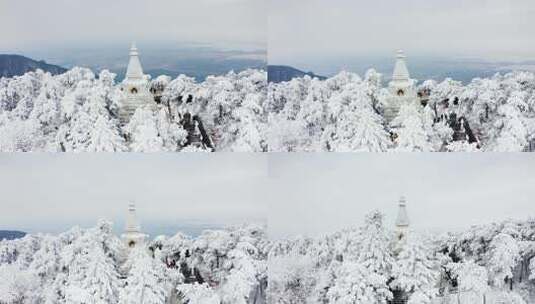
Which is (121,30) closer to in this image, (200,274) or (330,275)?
(200,274)

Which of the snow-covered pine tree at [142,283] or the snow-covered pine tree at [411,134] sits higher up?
the snow-covered pine tree at [411,134]

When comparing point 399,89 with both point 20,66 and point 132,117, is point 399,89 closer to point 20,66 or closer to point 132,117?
point 132,117

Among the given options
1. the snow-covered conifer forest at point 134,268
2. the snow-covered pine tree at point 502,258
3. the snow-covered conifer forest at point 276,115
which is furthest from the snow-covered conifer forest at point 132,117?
the snow-covered pine tree at point 502,258

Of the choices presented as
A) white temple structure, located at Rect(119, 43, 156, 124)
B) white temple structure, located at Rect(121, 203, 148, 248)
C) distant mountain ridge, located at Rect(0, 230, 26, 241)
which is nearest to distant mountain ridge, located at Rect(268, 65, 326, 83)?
white temple structure, located at Rect(119, 43, 156, 124)

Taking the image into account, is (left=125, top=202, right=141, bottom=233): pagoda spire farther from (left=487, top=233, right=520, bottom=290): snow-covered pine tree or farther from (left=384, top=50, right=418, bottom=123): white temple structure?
(left=487, top=233, right=520, bottom=290): snow-covered pine tree

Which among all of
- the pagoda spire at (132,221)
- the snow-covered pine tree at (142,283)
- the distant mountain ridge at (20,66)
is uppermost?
the distant mountain ridge at (20,66)

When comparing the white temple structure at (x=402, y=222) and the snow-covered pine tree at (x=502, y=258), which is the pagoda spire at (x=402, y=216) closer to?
the white temple structure at (x=402, y=222)
